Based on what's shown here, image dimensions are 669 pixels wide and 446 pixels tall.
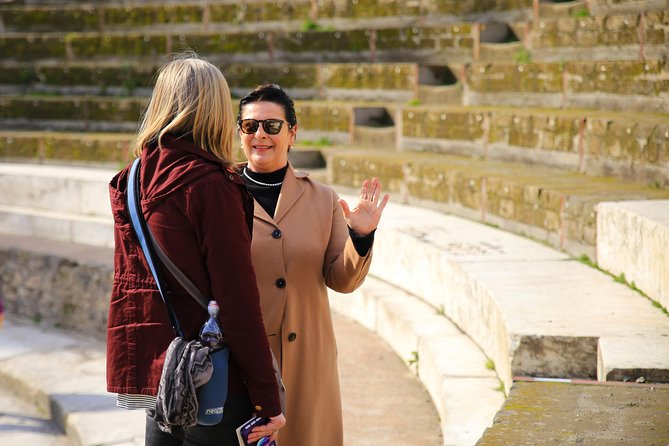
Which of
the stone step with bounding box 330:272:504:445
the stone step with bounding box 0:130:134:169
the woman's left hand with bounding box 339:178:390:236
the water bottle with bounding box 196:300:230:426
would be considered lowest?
the stone step with bounding box 330:272:504:445

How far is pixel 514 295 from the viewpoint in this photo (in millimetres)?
4379

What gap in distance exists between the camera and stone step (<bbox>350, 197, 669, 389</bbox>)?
12.2ft

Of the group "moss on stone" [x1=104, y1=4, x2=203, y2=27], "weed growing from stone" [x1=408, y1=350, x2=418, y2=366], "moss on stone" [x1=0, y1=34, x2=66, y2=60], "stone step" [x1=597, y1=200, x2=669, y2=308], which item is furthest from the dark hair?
"moss on stone" [x1=0, y1=34, x2=66, y2=60]

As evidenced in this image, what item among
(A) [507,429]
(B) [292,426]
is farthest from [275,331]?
(A) [507,429]

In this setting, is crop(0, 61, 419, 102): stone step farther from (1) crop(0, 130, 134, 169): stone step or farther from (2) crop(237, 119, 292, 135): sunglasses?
(2) crop(237, 119, 292, 135): sunglasses

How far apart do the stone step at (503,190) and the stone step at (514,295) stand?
12cm

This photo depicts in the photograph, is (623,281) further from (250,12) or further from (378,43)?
(250,12)

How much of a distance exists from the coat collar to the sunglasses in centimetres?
17

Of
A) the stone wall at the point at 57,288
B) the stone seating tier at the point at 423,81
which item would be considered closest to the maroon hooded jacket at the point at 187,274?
the stone seating tier at the point at 423,81

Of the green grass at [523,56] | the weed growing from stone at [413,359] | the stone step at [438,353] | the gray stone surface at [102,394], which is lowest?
the gray stone surface at [102,394]

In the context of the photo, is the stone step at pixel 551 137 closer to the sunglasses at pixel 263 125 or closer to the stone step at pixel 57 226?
the stone step at pixel 57 226

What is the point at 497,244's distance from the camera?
562 centimetres

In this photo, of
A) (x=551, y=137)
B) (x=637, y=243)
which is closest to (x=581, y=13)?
(x=551, y=137)

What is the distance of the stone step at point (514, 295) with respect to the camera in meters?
3.71
